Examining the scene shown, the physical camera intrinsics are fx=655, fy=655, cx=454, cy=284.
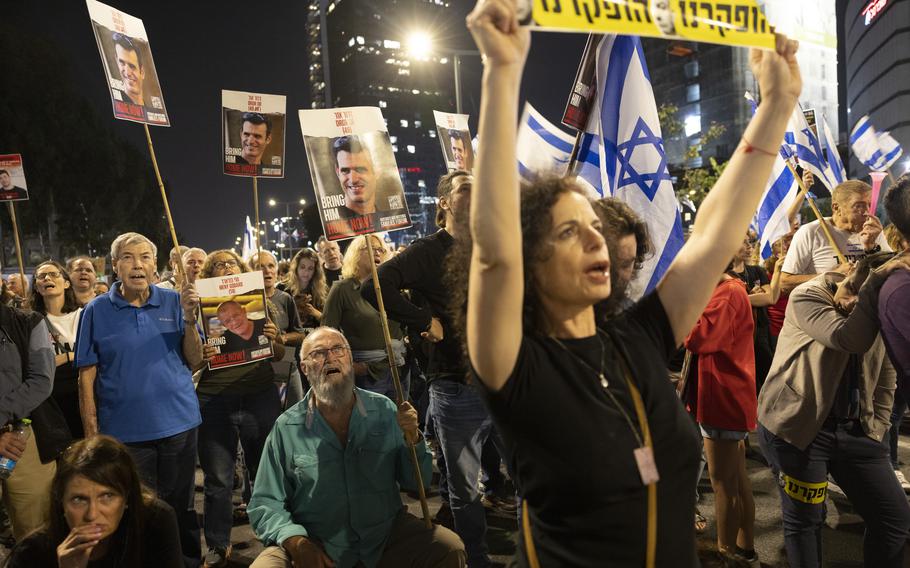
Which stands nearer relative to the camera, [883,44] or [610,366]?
[610,366]

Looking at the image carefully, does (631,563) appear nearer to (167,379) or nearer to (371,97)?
(167,379)

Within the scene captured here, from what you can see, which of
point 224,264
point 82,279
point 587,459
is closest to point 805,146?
point 224,264

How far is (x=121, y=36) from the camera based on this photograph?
500cm

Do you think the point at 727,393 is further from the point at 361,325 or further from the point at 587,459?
the point at 361,325

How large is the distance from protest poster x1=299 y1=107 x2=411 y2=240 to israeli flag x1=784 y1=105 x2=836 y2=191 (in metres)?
3.86

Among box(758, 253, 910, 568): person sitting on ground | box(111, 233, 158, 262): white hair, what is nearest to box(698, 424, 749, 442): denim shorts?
box(758, 253, 910, 568): person sitting on ground

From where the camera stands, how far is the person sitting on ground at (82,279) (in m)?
6.45

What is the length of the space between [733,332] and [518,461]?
2.90 metres

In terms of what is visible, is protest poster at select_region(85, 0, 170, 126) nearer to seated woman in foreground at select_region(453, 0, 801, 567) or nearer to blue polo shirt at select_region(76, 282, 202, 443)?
blue polo shirt at select_region(76, 282, 202, 443)

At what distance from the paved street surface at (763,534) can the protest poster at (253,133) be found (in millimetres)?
3248

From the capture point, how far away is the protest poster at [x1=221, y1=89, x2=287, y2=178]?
596 cm

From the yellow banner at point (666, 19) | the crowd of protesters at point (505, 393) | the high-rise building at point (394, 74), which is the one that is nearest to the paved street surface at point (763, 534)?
the crowd of protesters at point (505, 393)

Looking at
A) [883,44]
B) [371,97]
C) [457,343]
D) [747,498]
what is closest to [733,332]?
[747,498]

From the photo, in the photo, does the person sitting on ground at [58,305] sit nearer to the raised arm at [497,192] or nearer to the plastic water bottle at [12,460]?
the plastic water bottle at [12,460]
